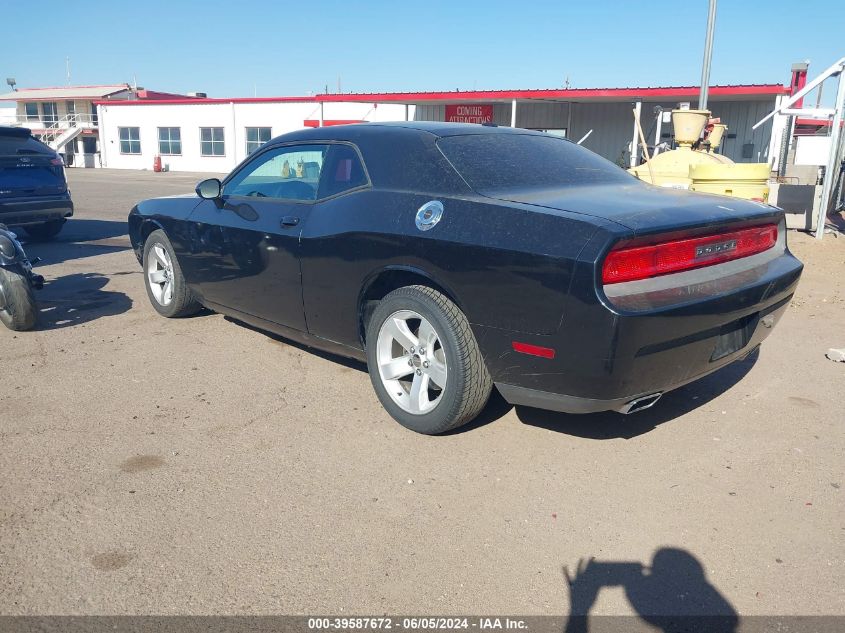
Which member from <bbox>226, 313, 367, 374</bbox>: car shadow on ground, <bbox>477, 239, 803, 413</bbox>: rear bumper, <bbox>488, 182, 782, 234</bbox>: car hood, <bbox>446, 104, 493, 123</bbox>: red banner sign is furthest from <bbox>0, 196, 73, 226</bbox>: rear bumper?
<bbox>446, 104, 493, 123</bbox>: red banner sign

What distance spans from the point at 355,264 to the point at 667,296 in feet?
5.39

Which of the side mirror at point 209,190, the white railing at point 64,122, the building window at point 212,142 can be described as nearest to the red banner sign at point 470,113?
the building window at point 212,142

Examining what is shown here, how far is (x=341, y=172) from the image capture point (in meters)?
4.23

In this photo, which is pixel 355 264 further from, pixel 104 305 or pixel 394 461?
pixel 104 305

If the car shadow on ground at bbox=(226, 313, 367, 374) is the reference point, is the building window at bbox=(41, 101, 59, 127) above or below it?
above

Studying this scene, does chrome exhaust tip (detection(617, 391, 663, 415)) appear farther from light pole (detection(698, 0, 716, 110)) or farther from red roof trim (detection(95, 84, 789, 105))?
red roof trim (detection(95, 84, 789, 105))

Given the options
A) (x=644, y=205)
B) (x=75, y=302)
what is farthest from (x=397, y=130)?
(x=75, y=302)

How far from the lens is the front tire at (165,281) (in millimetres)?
5707

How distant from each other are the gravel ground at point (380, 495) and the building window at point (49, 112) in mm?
52441

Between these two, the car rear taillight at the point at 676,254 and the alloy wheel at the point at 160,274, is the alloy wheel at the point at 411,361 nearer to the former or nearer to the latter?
the car rear taillight at the point at 676,254

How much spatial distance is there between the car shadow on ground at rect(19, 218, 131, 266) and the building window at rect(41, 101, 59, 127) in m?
43.5

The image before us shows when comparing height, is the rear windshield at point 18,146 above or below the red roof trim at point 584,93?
below

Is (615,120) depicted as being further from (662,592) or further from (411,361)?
(662,592)

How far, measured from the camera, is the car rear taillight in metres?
2.99
